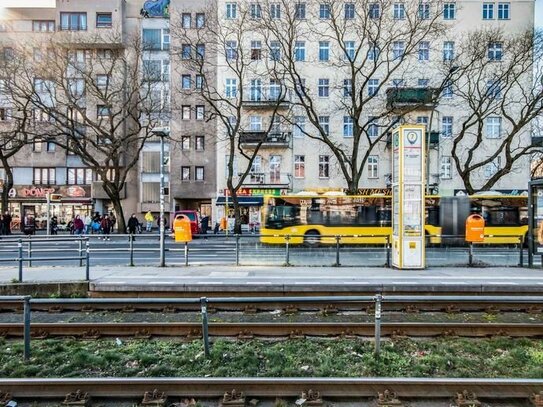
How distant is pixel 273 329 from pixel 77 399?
3.30 metres

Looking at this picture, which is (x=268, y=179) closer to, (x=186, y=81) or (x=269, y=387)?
(x=186, y=81)

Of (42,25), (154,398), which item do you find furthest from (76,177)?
(154,398)

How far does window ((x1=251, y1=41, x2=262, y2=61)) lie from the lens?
34.1 m

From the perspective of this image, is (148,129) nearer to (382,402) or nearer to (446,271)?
(446,271)

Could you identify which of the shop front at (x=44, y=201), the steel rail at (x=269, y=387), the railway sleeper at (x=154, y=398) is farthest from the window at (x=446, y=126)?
the railway sleeper at (x=154, y=398)

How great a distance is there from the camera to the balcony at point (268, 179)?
37.2m

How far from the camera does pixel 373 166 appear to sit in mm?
37562

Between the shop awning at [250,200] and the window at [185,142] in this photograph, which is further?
the window at [185,142]

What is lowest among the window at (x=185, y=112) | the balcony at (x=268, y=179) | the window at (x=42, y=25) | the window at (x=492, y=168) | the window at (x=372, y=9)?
the balcony at (x=268, y=179)

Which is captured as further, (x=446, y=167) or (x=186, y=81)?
(x=186, y=81)

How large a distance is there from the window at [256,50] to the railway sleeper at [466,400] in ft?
106

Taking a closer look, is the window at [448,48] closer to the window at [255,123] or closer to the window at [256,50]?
the window at [256,50]

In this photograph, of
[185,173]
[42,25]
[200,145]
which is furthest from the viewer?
[42,25]

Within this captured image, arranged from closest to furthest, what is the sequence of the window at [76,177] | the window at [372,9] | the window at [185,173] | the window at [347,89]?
the window at [372,9] → the window at [347,89] → the window at [185,173] → the window at [76,177]
